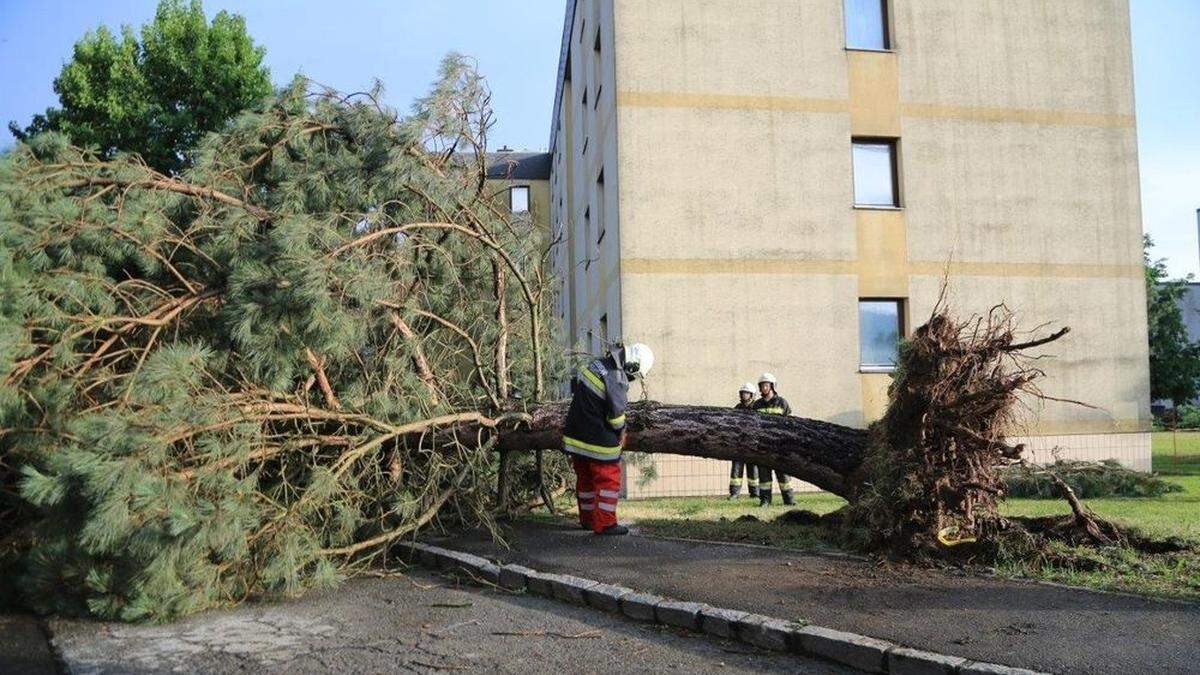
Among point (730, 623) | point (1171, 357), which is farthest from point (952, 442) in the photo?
point (1171, 357)

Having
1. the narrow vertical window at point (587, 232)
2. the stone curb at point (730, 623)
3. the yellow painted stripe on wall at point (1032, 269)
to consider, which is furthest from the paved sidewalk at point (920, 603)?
the narrow vertical window at point (587, 232)

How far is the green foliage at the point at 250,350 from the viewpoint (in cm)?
584

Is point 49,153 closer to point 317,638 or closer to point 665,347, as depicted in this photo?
point 317,638

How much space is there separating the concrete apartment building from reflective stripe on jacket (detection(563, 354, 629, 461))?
18.3 ft

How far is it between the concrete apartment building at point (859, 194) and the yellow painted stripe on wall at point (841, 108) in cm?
3

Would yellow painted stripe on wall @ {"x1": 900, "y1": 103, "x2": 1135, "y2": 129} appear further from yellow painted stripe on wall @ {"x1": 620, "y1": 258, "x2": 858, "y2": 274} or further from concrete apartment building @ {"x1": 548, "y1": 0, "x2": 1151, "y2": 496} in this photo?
yellow painted stripe on wall @ {"x1": 620, "y1": 258, "x2": 858, "y2": 274}

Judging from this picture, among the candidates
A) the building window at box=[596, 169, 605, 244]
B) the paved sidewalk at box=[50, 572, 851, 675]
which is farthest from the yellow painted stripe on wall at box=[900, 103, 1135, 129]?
the paved sidewalk at box=[50, 572, 851, 675]

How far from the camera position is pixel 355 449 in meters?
7.18

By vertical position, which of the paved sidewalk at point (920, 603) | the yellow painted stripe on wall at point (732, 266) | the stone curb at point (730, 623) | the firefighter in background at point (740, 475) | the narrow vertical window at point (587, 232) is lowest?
the stone curb at point (730, 623)

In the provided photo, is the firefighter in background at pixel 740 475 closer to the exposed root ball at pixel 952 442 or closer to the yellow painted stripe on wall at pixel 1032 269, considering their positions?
the yellow painted stripe on wall at pixel 1032 269

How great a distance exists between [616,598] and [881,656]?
1868 millimetres

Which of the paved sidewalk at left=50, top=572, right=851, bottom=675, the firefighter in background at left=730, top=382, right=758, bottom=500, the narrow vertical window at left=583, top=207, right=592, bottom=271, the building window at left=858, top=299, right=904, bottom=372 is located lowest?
the paved sidewalk at left=50, top=572, right=851, bottom=675

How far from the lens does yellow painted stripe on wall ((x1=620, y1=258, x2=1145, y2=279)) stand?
13.9 metres

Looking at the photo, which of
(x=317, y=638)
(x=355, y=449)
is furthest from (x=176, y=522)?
(x=355, y=449)
